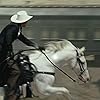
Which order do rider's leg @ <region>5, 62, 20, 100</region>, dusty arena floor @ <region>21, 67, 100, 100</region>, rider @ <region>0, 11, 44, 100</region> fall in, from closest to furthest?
rider @ <region>0, 11, 44, 100</region> < rider's leg @ <region>5, 62, 20, 100</region> < dusty arena floor @ <region>21, 67, 100, 100</region>

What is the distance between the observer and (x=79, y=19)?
433 inches

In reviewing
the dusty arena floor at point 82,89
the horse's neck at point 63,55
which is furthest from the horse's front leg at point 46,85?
the dusty arena floor at point 82,89

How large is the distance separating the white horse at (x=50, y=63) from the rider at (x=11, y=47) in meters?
0.19

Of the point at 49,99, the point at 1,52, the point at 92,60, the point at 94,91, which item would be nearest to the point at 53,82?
the point at 49,99

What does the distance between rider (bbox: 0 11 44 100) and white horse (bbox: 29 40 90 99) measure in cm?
19

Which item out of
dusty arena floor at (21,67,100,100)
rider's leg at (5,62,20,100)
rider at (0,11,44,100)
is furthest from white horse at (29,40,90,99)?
dusty arena floor at (21,67,100,100)

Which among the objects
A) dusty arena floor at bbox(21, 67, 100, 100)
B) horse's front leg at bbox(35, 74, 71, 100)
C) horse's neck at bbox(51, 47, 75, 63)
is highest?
horse's neck at bbox(51, 47, 75, 63)

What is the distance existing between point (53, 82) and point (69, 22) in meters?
4.32

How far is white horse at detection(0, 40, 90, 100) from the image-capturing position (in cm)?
681

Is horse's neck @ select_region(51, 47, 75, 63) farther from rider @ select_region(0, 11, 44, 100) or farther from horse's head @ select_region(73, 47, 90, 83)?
rider @ select_region(0, 11, 44, 100)

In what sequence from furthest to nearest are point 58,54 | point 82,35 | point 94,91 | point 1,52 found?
point 82,35 → point 94,91 → point 58,54 → point 1,52

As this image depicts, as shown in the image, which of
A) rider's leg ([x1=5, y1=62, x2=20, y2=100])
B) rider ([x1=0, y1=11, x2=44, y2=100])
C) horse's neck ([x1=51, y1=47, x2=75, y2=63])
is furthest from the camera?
horse's neck ([x1=51, y1=47, x2=75, y2=63])

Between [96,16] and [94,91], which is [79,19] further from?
[94,91]

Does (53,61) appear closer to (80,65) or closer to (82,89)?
(80,65)
